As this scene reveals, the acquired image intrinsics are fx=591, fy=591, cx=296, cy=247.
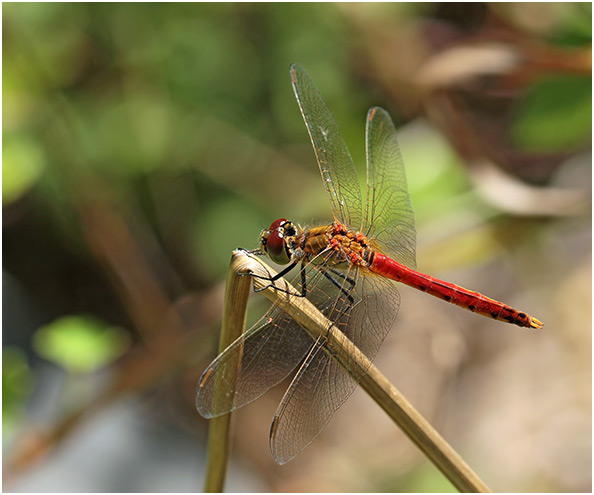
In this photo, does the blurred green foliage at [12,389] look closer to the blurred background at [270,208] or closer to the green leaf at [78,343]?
the green leaf at [78,343]

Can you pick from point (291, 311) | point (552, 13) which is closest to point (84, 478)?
point (291, 311)

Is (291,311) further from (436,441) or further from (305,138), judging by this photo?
(305,138)

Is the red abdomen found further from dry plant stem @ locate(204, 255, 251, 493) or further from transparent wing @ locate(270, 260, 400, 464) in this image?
dry plant stem @ locate(204, 255, 251, 493)

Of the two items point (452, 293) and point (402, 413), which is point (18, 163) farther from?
point (402, 413)

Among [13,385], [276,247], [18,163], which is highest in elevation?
[18,163]

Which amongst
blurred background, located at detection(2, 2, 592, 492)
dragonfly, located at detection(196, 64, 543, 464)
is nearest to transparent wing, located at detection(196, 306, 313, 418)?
dragonfly, located at detection(196, 64, 543, 464)

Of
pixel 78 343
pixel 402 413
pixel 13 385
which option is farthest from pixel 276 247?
pixel 13 385
